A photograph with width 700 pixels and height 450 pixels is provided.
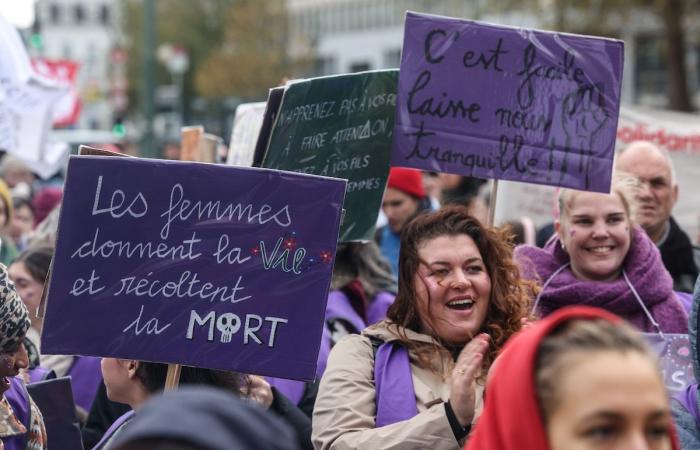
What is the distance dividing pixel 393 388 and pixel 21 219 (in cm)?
648

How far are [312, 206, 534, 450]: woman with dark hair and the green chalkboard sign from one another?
82 centimetres

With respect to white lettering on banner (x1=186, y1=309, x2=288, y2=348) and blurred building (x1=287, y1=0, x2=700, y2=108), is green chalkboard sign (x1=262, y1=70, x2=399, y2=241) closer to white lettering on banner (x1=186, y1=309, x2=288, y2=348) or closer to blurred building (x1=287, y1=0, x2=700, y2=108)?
white lettering on banner (x1=186, y1=309, x2=288, y2=348)

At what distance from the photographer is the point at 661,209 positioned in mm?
6305

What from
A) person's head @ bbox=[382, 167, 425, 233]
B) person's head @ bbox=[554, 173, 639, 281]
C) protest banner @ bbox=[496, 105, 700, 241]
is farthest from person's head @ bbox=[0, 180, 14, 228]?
person's head @ bbox=[554, 173, 639, 281]

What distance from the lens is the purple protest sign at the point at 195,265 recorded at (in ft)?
12.7

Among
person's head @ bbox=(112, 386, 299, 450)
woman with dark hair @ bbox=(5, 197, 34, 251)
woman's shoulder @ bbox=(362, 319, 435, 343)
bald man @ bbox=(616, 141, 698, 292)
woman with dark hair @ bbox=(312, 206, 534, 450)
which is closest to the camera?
person's head @ bbox=(112, 386, 299, 450)

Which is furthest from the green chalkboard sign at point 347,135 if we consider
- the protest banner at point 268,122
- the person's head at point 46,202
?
the person's head at point 46,202

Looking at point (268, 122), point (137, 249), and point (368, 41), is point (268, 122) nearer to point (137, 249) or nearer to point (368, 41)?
point (137, 249)

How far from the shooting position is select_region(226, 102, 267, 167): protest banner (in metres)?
5.99

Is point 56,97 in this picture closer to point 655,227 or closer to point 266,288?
point 655,227

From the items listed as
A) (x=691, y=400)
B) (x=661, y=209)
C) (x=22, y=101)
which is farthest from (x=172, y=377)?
(x=22, y=101)

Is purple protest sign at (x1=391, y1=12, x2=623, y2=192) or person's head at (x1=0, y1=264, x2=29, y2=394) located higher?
purple protest sign at (x1=391, y1=12, x2=623, y2=192)

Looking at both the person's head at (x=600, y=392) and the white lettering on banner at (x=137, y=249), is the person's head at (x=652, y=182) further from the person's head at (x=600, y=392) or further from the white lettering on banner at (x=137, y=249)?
the person's head at (x=600, y=392)

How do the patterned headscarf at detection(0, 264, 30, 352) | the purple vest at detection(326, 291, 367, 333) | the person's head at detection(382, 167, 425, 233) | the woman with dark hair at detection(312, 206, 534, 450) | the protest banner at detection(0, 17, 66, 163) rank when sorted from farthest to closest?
1. the protest banner at detection(0, 17, 66, 163)
2. the person's head at detection(382, 167, 425, 233)
3. the purple vest at detection(326, 291, 367, 333)
4. the woman with dark hair at detection(312, 206, 534, 450)
5. the patterned headscarf at detection(0, 264, 30, 352)
